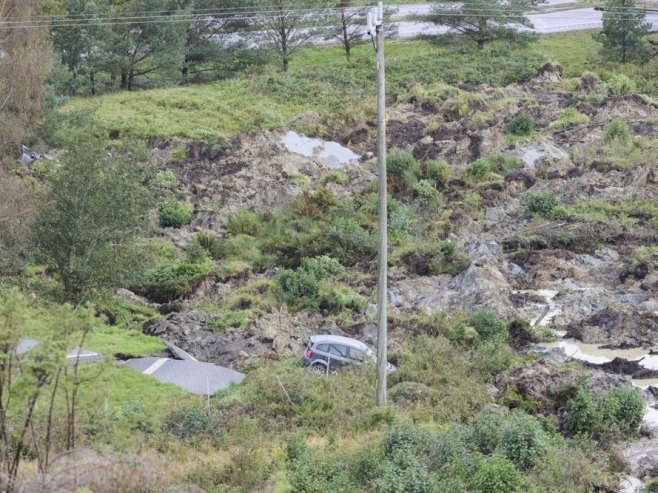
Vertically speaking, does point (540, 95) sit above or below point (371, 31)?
below

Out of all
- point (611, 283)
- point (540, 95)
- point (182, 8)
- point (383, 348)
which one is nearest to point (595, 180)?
point (611, 283)

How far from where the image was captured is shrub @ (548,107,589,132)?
41000 mm

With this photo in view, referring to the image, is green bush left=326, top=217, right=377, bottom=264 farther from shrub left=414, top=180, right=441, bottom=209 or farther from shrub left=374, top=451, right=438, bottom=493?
shrub left=374, top=451, right=438, bottom=493

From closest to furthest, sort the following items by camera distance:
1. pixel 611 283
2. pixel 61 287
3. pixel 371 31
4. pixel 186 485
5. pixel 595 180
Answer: pixel 186 485, pixel 371 31, pixel 61 287, pixel 611 283, pixel 595 180

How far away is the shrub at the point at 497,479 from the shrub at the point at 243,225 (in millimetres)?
18805

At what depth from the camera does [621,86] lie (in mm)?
44594

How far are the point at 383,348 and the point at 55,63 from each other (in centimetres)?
2418

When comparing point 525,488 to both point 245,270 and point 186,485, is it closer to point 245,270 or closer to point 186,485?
point 186,485

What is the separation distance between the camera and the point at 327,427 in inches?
778

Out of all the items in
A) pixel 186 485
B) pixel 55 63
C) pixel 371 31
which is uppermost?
pixel 371 31

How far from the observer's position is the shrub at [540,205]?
108ft

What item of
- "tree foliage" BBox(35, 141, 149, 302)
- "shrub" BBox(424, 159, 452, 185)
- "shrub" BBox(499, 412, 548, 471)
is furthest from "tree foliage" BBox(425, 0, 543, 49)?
"shrub" BBox(499, 412, 548, 471)

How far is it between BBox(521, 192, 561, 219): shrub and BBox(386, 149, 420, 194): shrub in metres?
4.62

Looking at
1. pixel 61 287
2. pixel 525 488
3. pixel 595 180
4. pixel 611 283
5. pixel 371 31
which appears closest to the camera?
pixel 525 488
